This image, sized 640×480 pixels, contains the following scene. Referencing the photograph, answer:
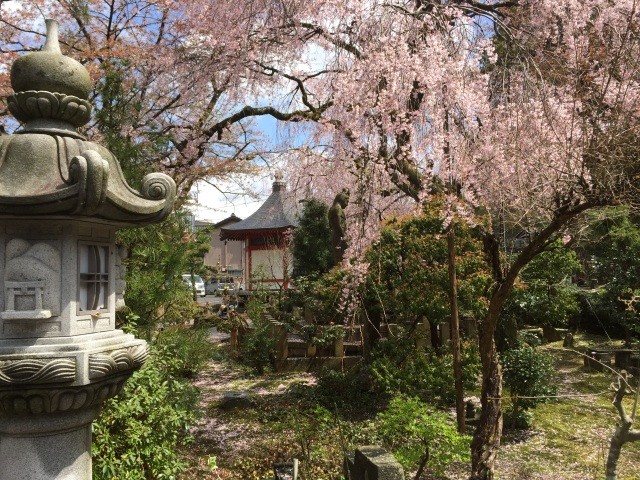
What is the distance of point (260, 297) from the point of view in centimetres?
1394

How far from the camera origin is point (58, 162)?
9.49 feet

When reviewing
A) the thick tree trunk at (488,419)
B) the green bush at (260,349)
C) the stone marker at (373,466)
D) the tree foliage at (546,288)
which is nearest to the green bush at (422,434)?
the thick tree trunk at (488,419)

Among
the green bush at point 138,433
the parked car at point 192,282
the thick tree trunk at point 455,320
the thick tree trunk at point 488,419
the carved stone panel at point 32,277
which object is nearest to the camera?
the carved stone panel at point 32,277

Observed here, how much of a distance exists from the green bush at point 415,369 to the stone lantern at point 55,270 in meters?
4.93

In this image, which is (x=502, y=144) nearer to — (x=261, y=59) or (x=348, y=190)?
(x=261, y=59)

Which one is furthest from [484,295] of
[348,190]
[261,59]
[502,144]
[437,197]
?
[261,59]

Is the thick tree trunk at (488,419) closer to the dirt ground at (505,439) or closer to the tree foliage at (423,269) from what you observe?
the dirt ground at (505,439)

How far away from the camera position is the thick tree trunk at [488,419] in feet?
16.0

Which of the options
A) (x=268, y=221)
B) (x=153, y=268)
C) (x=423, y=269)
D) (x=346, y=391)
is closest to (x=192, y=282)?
(x=153, y=268)

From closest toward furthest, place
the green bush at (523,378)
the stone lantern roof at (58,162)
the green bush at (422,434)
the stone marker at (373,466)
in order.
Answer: the stone lantern roof at (58,162) < the stone marker at (373,466) < the green bush at (422,434) < the green bush at (523,378)

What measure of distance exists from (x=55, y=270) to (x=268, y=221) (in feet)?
64.4

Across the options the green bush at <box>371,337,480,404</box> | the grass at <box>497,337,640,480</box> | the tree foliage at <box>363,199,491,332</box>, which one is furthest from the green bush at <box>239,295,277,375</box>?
the grass at <box>497,337,640,480</box>

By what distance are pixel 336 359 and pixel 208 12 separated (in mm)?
6745

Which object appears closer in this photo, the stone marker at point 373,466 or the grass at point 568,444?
the stone marker at point 373,466
